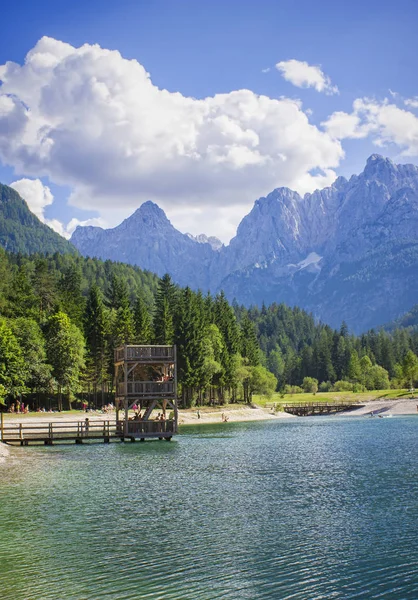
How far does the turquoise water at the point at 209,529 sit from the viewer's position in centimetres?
1706

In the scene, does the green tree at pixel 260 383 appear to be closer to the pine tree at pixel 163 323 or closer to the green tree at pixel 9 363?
the pine tree at pixel 163 323

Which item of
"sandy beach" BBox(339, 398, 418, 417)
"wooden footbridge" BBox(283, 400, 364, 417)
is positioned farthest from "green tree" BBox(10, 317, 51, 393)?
"sandy beach" BBox(339, 398, 418, 417)

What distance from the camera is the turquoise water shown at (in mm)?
17062

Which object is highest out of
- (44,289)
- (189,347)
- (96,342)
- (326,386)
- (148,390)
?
(44,289)

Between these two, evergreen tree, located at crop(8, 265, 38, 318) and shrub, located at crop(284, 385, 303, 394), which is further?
shrub, located at crop(284, 385, 303, 394)

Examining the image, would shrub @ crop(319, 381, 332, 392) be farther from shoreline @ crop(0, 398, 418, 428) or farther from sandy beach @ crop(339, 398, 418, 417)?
sandy beach @ crop(339, 398, 418, 417)

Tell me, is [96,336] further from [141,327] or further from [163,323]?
[163,323]

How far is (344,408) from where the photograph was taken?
139 m

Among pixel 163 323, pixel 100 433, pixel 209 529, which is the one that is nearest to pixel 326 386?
pixel 163 323

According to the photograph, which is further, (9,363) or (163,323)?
(163,323)

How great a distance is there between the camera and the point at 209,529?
23250 millimetres

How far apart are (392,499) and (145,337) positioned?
85.6 meters

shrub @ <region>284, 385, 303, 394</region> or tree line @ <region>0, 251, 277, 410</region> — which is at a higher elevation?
tree line @ <region>0, 251, 277, 410</region>

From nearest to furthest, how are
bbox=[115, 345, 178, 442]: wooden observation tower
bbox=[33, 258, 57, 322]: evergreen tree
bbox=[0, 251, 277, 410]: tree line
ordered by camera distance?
bbox=[115, 345, 178, 442]: wooden observation tower
bbox=[0, 251, 277, 410]: tree line
bbox=[33, 258, 57, 322]: evergreen tree
